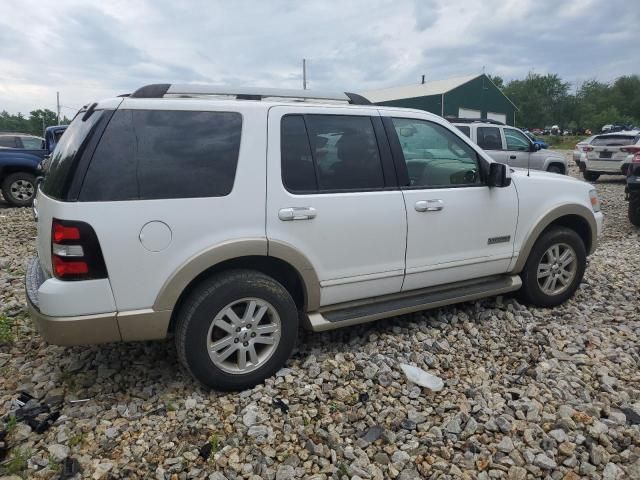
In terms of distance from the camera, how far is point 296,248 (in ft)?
10.1

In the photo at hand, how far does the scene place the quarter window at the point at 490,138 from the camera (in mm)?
11914

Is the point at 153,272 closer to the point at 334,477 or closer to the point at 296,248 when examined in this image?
the point at 296,248

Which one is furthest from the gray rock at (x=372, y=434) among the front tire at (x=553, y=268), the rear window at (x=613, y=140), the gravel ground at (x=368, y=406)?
→ the rear window at (x=613, y=140)

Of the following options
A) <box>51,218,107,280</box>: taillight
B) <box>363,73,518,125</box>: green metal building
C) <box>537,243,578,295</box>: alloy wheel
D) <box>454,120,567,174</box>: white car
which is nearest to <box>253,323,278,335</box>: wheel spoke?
<box>51,218,107,280</box>: taillight

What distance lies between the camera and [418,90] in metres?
35.9

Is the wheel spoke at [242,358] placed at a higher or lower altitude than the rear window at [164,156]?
lower

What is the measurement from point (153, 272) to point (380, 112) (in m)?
1.99

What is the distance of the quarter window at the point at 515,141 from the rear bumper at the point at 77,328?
11380 mm

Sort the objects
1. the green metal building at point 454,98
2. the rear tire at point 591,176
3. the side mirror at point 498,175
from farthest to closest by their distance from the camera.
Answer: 1. the green metal building at point 454,98
2. the rear tire at point 591,176
3. the side mirror at point 498,175

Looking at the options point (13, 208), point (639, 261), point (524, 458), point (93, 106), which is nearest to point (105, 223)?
point (93, 106)

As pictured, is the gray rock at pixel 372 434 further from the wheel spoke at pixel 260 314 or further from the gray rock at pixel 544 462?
the wheel spoke at pixel 260 314

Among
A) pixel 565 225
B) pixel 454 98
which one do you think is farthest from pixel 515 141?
pixel 454 98

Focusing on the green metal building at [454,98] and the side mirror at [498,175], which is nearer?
the side mirror at [498,175]

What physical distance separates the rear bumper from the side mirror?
290cm
